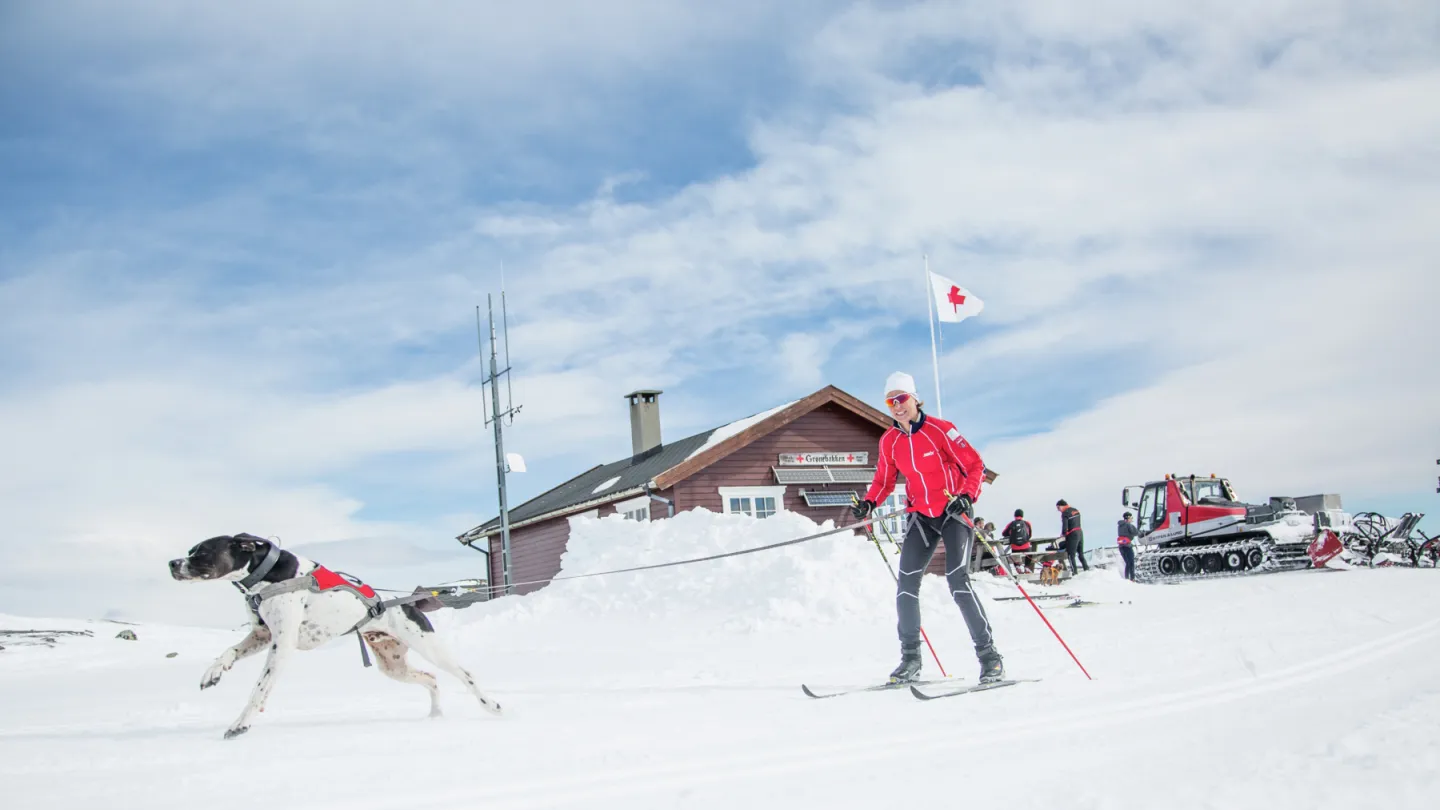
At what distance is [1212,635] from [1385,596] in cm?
510

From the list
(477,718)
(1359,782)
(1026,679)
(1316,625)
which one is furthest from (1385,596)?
(477,718)

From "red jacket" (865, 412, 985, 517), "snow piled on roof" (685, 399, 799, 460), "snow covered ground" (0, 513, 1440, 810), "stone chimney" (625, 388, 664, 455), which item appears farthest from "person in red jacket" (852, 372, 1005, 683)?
"stone chimney" (625, 388, 664, 455)

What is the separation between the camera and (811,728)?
4.79 m

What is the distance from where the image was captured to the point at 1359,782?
328 cm

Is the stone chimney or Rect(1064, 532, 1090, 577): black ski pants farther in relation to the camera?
the stone chimney

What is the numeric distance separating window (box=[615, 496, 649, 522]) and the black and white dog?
666 inches

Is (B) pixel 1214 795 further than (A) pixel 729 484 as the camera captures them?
No

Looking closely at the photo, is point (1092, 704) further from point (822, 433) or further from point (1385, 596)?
point (822, 433)

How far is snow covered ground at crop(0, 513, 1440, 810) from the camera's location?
11.6 ft

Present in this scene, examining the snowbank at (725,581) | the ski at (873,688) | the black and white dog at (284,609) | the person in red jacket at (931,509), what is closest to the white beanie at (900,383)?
the person in red jacket at (931,509)

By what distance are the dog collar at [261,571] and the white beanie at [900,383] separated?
388cm

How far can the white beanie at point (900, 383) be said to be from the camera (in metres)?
6.57

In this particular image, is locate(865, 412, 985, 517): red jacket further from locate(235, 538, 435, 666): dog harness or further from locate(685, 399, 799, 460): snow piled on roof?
locate(685, 399, 799, 460): snow piled on roof

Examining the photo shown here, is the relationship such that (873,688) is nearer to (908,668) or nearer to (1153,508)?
(908,668)
